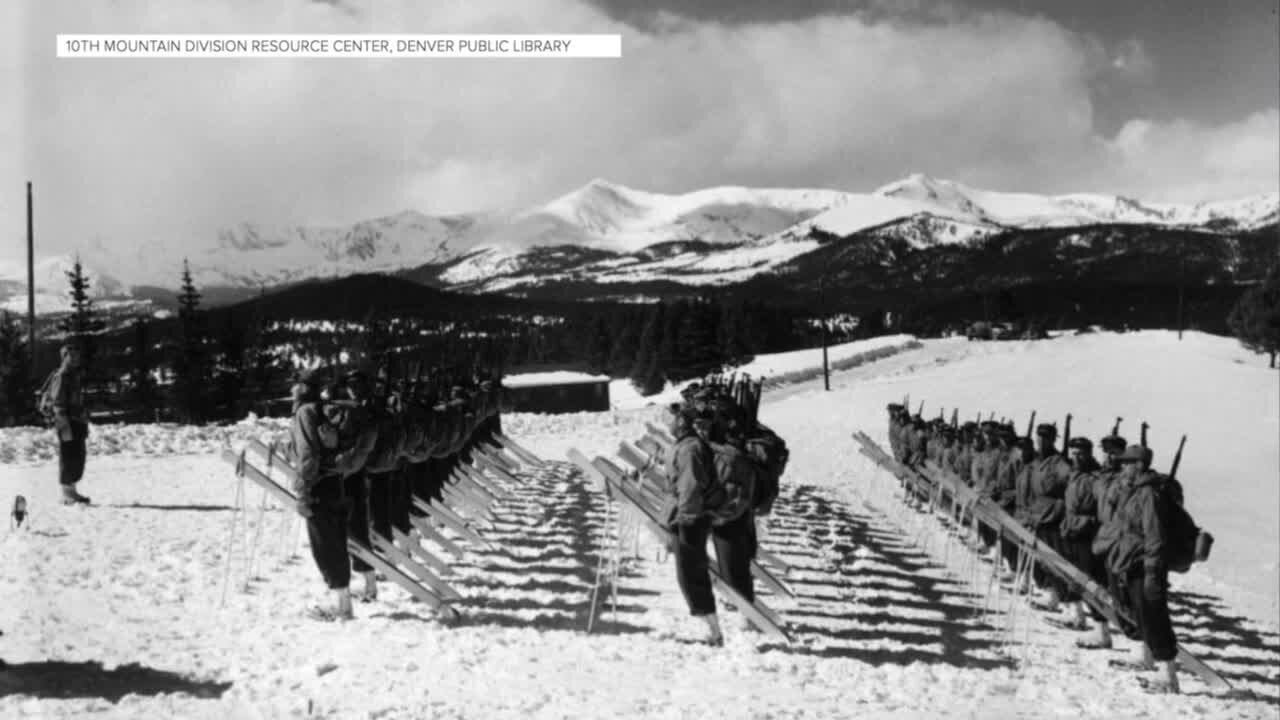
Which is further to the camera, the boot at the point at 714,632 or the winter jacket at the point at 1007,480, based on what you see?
the winter jacket at the point at 1007,480

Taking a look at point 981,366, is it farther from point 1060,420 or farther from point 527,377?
point 527,377

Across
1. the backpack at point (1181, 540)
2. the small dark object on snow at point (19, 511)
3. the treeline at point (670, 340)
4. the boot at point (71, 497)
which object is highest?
the treeline at point (670, 340)

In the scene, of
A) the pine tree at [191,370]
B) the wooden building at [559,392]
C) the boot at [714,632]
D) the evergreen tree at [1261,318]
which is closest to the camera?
the boot at [714,632]

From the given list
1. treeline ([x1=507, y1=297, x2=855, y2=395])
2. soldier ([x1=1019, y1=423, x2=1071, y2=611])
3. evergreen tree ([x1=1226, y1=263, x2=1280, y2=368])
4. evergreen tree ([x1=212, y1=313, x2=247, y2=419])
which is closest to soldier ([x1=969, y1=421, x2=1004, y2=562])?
soldier ([x1=1019, y1=423, x2=1071, y2=611])

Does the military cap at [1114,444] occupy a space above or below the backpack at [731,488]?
above

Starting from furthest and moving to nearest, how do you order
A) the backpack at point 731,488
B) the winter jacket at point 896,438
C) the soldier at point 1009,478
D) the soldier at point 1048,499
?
1. the winter jacket at point 896,438
2. the soldier at point 1009,478
3. the soldier at point 1048,499
4. the backpack at point 731,488

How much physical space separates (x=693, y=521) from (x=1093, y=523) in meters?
4.94

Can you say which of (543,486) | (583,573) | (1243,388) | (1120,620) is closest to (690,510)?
(583,573)

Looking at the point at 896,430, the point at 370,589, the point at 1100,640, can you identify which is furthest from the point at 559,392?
the point at 370,589

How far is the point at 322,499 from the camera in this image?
891 cm

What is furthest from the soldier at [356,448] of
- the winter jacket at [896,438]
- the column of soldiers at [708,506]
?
the winter jacket at [896,438]

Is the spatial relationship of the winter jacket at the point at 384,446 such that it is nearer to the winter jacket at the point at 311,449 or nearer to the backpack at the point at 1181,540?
the winter jacket at the point at 311,449

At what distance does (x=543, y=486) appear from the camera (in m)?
20.3

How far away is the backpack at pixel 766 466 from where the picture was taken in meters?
10.1
